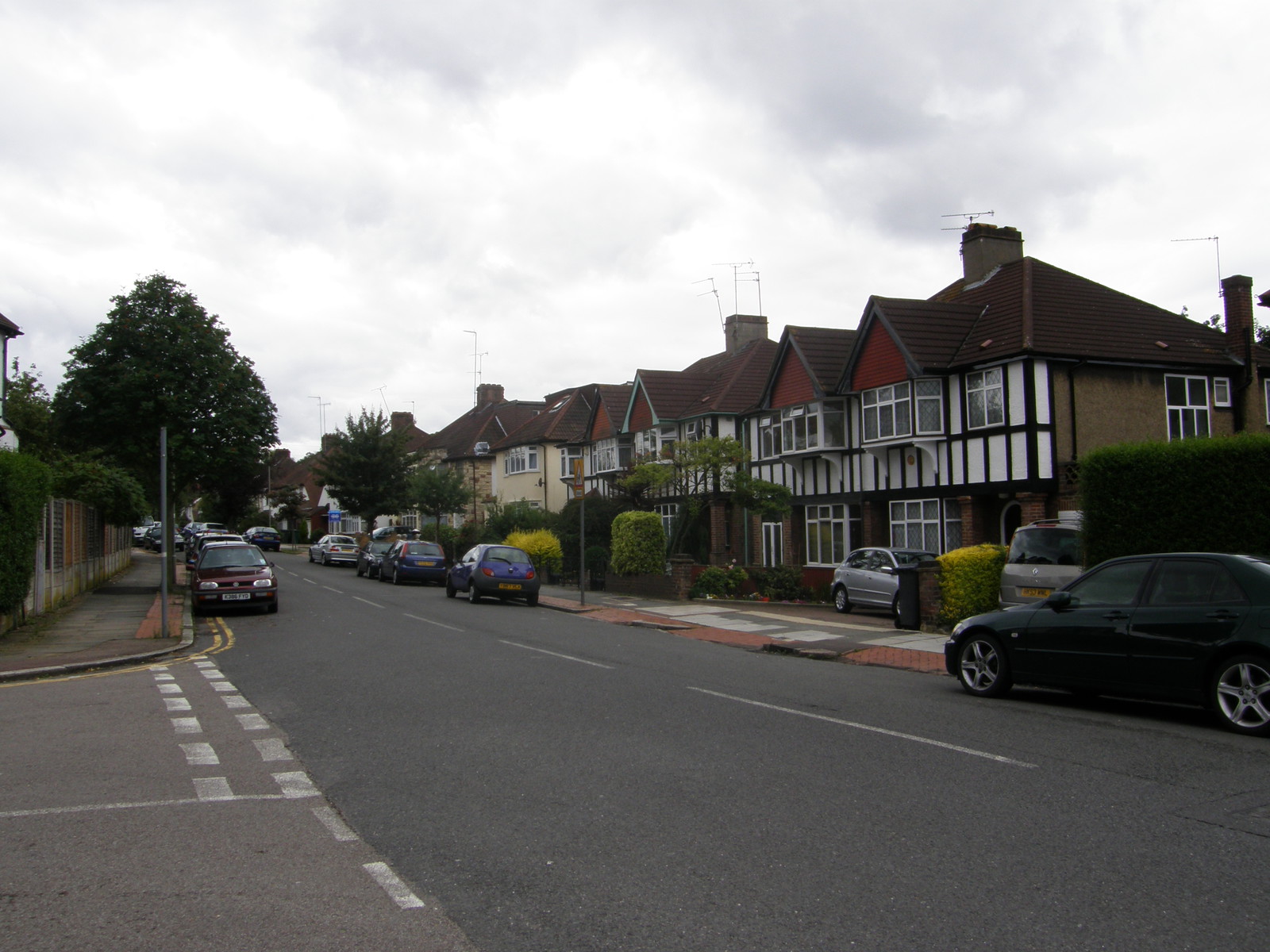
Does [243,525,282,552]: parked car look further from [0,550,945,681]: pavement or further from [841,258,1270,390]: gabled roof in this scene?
[841,258,1270,390]: gabled roof

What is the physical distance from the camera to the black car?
852 cm

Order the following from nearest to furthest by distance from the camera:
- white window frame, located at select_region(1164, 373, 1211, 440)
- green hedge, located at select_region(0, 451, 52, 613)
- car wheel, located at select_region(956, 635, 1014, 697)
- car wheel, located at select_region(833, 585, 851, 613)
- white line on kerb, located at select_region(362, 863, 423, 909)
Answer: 1. white line on kerb, located at select_region(362, 863, 423, 909)
2. car wheel, located at select_region(956, 635, 1014, 697)
3. green hedge, located at select_region(0, 451, 52, 613)
4. car wheel, located at select_region(833, 585, 851, 613)
5. white window frame, located at select_region(1164, 373, 1211, 440)

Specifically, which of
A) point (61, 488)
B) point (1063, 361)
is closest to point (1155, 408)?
point (1063, 361)

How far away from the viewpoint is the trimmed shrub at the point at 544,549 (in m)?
35.9

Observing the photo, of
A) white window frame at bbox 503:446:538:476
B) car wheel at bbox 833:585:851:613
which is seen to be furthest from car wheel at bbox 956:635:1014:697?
white window frame at bbox 503:446:538:476

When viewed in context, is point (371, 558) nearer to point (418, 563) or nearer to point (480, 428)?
point (418, 563)

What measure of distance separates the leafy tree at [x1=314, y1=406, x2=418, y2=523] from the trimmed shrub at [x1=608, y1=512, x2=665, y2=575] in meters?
25.1

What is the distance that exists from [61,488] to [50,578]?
6.36 metres

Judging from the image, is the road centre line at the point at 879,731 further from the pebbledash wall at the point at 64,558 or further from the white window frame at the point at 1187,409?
the white window frame at the point at 1187,409

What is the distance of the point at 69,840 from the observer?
568 cm

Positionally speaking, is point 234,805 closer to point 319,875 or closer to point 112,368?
point 319,875

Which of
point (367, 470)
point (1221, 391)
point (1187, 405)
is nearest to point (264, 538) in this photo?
point (367, 470)

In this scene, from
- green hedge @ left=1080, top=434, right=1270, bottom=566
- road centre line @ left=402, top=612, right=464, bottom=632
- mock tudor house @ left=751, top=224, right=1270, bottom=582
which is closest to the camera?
green hedge @ left=1080, top=434, right=1270, bottom=566

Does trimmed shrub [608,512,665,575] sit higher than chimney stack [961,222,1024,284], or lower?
A: lower
